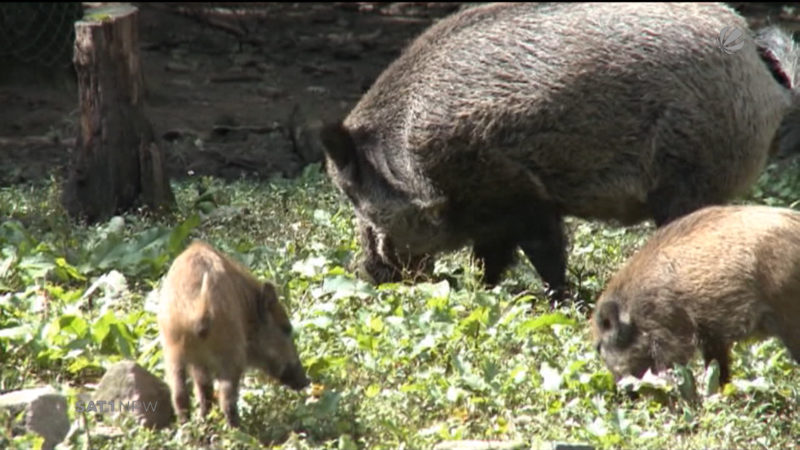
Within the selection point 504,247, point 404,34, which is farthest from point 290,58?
point 504,247

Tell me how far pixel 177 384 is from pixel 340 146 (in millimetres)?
2675

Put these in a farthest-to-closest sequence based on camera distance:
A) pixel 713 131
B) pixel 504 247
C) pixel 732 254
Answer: pixel 504 247 → pixel 713 131 → pixel 732 254

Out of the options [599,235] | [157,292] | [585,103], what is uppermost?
[585,103]

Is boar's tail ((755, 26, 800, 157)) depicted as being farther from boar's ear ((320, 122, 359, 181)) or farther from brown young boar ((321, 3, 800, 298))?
boar's ear ((320, 122, 359, 181))

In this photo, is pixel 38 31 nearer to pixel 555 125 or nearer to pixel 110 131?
pixel 110 131

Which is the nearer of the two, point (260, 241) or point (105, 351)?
point (105, 351)

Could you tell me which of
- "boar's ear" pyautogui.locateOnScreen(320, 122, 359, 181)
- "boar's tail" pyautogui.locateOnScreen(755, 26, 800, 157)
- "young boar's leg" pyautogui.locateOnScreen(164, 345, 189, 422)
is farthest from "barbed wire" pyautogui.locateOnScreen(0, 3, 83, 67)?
"young boar's leg" pyautogui.locateOnScreen(164, 345, 189, 422)

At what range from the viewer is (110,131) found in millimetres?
8328

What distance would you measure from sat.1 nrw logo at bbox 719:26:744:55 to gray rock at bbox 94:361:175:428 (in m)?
3.36

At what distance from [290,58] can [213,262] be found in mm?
8878

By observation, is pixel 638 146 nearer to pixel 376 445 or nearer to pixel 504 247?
pixel 504 247

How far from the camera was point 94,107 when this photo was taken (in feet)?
27.4

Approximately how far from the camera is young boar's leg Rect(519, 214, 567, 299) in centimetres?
697

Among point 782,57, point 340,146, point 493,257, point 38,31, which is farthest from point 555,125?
point 38,31
